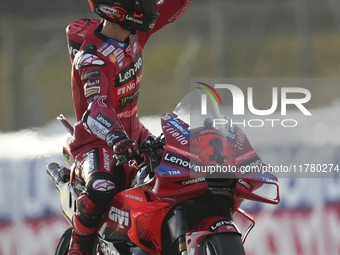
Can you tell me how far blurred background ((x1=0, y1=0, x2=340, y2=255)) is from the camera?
4617mm

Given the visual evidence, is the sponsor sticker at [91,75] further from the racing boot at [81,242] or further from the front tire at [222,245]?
the front tire at [222,245]

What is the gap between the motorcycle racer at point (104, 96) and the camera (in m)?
2.71

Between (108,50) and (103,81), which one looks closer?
(103,81)

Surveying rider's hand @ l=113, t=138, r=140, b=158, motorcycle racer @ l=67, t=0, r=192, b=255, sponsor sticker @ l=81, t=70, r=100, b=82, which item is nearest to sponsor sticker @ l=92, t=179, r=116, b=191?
motorcycle racer @ l=67, t=0, r=192, b=255

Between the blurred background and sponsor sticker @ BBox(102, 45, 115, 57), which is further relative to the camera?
the blurred background

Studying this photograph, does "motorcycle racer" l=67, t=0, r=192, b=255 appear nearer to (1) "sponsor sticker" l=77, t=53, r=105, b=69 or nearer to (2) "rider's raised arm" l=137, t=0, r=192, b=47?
(1) "sponsor sticker" l=77, t=53, r=105, b=69

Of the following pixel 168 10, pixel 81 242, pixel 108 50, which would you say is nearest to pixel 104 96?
pixel 108 50

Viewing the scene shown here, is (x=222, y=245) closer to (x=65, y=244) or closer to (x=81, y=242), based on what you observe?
(x=81, y=242)

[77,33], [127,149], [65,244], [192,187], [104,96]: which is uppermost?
[77,33]

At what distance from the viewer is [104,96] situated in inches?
108

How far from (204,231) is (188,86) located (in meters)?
3.37

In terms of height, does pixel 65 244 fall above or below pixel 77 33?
below

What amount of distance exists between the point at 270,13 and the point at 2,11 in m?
3.10

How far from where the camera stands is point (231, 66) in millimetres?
5434
